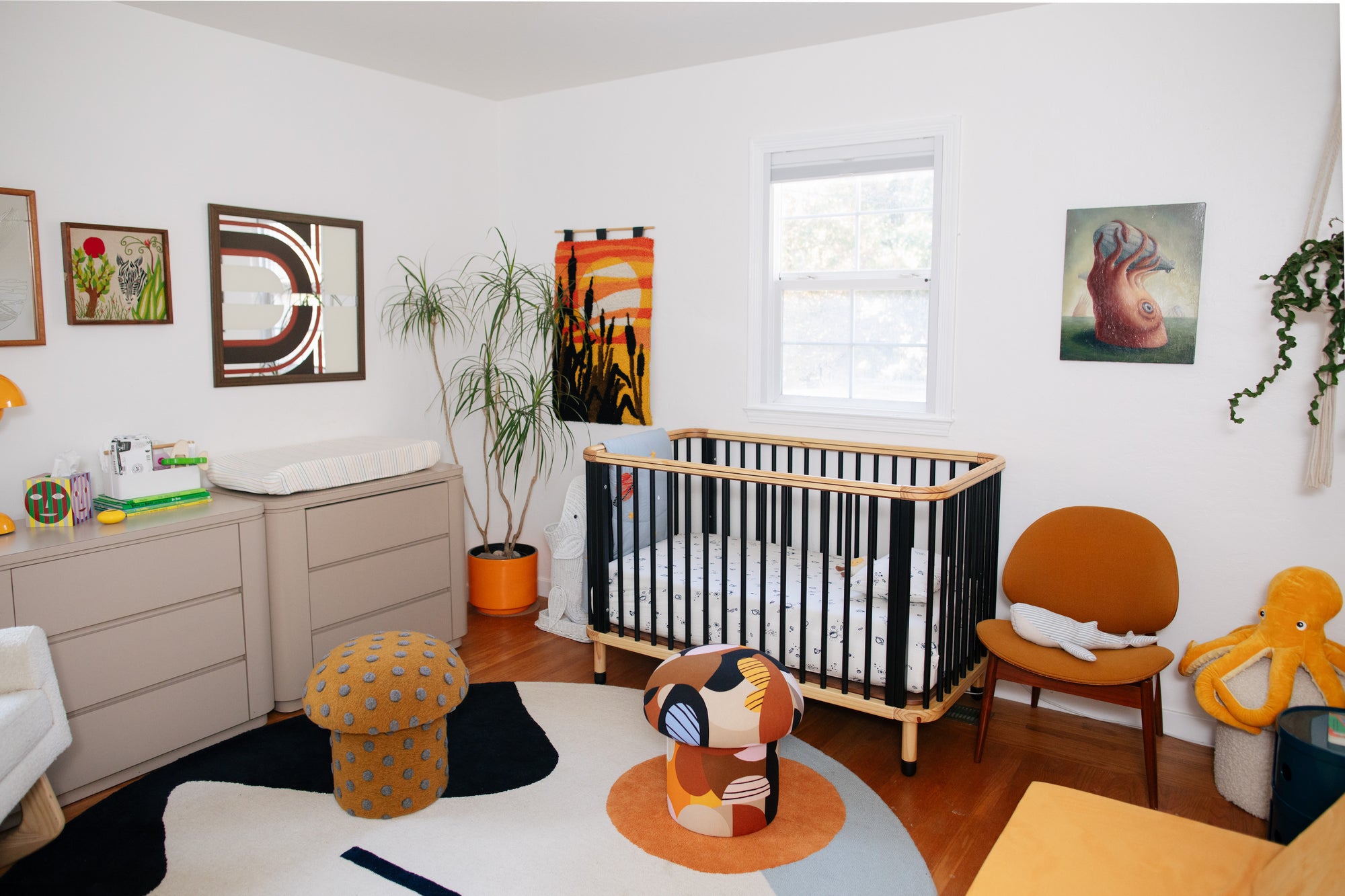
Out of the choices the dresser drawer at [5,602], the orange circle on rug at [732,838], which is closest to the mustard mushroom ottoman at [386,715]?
the orange circle on rug at [732,838]

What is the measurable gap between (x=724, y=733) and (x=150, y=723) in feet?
5.47

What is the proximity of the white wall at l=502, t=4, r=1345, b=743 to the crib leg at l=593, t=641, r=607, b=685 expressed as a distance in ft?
3.81

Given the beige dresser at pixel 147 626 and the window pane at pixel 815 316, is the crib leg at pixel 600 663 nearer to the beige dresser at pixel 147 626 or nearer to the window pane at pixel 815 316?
the beige dresser at pixel 147 626

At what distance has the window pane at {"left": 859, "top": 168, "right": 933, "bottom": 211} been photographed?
316 centimetres

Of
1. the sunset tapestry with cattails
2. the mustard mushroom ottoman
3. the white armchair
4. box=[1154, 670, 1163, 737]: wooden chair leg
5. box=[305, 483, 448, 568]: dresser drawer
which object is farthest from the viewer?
the sunset tapestry with cattails

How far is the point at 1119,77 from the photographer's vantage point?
2.73 meters

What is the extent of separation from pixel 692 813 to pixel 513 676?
4.01 feet

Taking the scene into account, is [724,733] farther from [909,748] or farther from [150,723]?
[150,723]

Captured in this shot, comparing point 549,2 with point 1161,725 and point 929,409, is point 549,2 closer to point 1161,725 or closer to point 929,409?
point 929,409

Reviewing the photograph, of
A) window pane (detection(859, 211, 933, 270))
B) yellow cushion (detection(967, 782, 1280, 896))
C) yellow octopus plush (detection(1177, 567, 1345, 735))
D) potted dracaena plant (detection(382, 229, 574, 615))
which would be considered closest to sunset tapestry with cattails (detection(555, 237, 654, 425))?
potted dracaena plant (detection(382, 229, 574, 615))

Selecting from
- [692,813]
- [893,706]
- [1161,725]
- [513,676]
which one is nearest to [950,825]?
[893,706]

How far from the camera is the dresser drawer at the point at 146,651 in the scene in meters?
2.39

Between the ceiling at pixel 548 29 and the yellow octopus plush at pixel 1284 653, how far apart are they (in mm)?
1914

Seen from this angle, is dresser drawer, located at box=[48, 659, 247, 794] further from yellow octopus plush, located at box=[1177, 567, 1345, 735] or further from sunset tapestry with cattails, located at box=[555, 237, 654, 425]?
yellow octopus plush, located at box=[1177, 567, 1345, 735]
